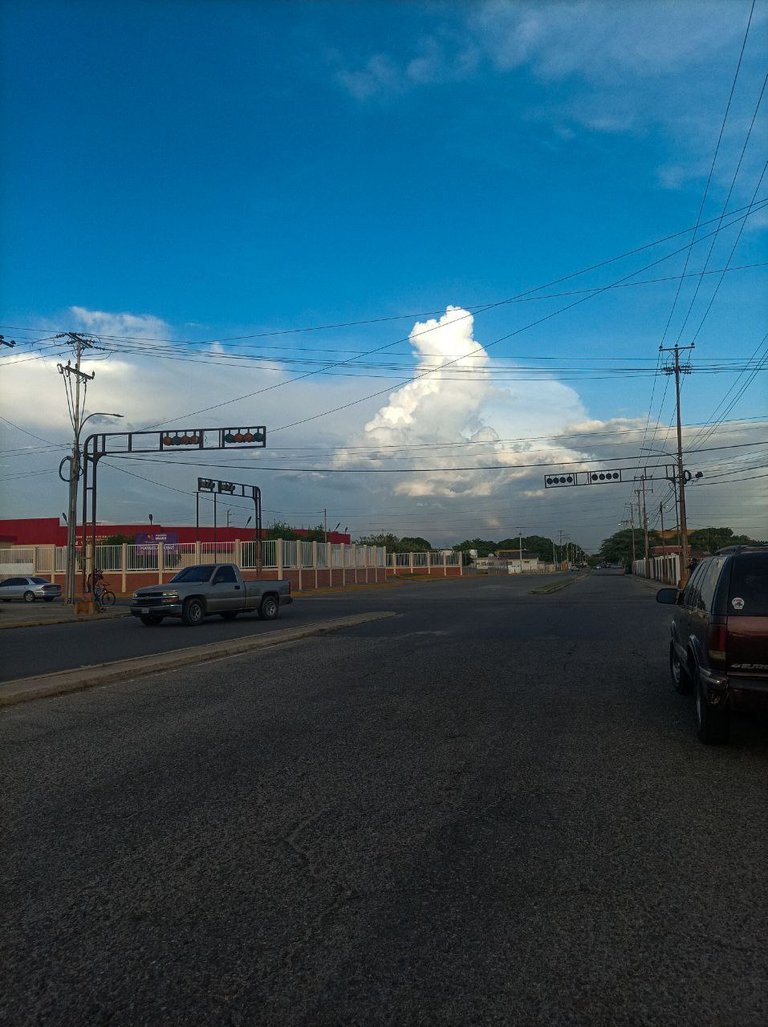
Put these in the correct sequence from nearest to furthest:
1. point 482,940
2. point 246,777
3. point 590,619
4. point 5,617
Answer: point 482,940 < point 246,777 < point 590,619 < point 5,617

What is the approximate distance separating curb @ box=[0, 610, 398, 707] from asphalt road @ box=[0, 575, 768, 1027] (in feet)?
3.44

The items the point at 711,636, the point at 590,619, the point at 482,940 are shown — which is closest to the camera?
the point at 482,940

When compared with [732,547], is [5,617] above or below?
below

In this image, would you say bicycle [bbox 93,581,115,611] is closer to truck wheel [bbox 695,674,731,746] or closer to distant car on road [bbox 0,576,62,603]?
distant car on road [bbox 0,576,62,603]

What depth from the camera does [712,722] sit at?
7109 mm

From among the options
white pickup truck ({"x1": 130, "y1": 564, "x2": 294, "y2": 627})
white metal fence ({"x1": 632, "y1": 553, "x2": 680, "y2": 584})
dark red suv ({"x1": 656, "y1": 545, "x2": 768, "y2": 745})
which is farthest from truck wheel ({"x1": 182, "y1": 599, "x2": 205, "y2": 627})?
white metal fence ({"x1": 632, "y1": 553, "x2": 680, "y2": 584})

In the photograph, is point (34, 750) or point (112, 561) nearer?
point (34, 750)

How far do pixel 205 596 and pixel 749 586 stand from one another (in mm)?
18543

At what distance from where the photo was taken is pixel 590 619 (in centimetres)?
2248

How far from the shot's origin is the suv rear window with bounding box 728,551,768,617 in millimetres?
6832

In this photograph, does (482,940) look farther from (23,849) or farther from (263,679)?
(263,679)

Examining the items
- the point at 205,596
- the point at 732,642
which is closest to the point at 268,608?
the point at 205,596

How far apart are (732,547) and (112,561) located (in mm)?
42514

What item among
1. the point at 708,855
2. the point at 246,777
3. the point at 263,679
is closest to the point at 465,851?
the point at 708,855
